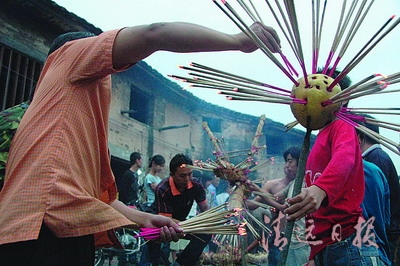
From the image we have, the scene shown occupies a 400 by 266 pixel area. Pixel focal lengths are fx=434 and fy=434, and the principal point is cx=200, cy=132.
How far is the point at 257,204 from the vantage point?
16.7 feet

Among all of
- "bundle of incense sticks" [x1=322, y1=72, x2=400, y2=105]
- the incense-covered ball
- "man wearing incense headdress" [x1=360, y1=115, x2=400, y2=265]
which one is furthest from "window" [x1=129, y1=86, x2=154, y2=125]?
"bundle of incense sticks" [x1=322, y1=72, x2=400, y2=105]

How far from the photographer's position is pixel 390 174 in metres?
3.19

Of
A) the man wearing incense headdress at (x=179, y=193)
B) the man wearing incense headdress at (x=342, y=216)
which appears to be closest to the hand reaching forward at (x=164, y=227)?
the man wearing incense headdress at (x=342, y=216)

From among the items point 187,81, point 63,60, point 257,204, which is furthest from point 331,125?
point 257,204

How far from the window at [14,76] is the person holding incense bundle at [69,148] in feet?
18.3

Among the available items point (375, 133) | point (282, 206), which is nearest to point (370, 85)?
point (375, 133)

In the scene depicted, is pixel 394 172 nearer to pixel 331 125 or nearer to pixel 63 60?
pixel 331 125

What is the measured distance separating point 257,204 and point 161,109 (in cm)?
904

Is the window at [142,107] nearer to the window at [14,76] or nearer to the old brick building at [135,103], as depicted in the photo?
the old brick building at [135,103]

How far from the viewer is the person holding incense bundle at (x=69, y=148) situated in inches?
58.2

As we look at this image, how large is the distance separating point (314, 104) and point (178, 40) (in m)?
0.57

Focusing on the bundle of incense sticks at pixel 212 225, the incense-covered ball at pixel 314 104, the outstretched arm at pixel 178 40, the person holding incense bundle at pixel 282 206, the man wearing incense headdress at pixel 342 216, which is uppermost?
the outstretched arm at pixel 178 40

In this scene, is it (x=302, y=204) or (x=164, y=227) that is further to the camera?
(x=164, y=227)

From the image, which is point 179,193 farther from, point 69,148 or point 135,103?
point 135,103
